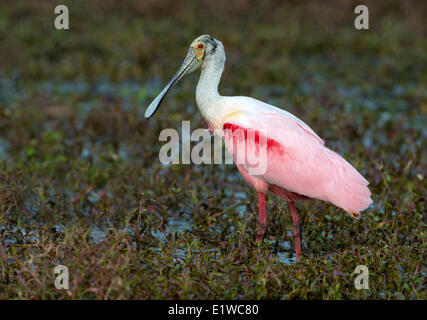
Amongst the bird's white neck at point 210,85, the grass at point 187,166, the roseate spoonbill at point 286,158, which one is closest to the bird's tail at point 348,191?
the roseate spoonbill at point 286,158

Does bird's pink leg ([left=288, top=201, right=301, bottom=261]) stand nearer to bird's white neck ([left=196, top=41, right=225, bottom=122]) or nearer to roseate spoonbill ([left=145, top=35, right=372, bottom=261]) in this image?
roseate spoonbill ([left=145, top=35, right=372, bottom=261])

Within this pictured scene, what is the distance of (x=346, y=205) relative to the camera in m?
5.39

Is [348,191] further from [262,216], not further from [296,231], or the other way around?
[262,216]

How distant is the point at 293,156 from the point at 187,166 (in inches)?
78.8

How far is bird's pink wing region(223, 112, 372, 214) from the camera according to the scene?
18.0 feet

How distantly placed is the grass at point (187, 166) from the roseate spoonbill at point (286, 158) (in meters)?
0.40

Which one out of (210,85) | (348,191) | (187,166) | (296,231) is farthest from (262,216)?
(187,166)

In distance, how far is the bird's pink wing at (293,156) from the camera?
5480 mm

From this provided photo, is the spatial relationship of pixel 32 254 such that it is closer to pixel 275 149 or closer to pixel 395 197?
pixel 275 149

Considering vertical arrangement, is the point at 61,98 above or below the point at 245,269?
above

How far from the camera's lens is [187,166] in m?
7.43
